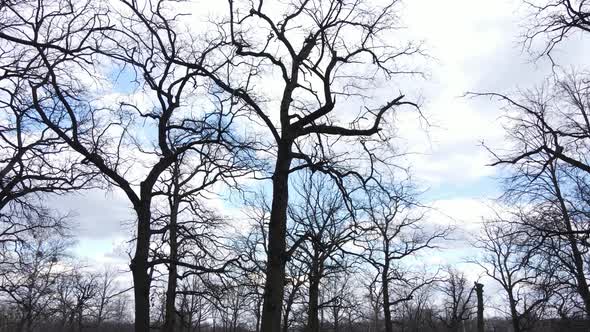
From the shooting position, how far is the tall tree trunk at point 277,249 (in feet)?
33.5

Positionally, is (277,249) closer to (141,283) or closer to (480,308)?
(141,283)

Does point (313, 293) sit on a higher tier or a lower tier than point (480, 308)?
higher

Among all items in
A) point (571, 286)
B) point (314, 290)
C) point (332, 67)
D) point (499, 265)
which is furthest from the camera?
point (499, 265)

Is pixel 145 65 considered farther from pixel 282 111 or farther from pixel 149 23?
pixel 282 111

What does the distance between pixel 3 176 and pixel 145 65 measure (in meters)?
6.06

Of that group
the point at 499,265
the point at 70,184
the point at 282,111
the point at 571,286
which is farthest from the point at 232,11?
the point at 499,265

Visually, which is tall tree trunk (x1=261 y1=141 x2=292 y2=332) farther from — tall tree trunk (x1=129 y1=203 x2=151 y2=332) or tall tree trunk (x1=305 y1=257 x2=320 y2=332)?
tall tree trunk (x1=305 y1=257 x2=320 y2=332)

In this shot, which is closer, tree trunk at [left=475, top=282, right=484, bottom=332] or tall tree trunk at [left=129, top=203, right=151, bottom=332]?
tall tree trunk at [left=129, top=203, right=151, bottom=332]

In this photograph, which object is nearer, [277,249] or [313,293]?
[277,249]

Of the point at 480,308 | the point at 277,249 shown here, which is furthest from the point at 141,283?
the point at 480,308

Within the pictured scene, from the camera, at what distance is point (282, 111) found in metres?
11.6

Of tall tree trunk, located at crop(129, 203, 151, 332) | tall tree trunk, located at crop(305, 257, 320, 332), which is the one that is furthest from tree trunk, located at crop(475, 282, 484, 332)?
tall tree trunk, located at crop(129, 203, 151, 332)

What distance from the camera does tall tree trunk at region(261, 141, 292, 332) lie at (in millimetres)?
10203

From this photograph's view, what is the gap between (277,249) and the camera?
415 inches
